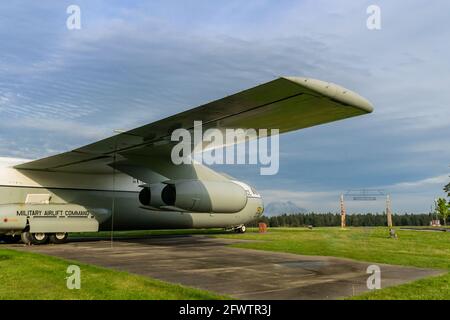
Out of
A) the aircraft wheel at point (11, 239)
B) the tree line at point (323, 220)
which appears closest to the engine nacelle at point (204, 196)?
the aircraft wheel at point (11, 239)

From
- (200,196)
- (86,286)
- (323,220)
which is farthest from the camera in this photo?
(323,220)

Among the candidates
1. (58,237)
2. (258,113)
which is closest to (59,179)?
(58,237)

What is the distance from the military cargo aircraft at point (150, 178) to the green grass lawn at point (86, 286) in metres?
4.63

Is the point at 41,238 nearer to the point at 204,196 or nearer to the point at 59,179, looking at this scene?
the point at 59,179

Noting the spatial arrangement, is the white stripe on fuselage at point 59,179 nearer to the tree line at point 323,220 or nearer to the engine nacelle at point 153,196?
the engine nacelle at point 153,196

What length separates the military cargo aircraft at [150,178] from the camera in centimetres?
1022

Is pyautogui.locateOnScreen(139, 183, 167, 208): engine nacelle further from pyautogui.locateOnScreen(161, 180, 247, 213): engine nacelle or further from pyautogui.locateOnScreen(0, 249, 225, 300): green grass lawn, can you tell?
pyautogui.locateOnScreen(0, 249, 225, 300): green grass lawn

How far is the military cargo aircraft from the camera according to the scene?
33.5 feet

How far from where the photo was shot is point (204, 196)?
15.5 meters

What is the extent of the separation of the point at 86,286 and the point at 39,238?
11.9 meters

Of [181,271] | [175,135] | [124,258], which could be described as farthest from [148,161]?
[181,271]

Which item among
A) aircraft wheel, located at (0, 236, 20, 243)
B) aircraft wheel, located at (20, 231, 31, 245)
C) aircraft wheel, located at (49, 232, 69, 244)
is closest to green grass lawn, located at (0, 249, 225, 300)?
aircraft wheel, located at (20, 231, 31, 245)
